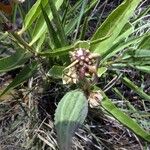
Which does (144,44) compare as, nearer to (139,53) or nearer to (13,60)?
(139,53)

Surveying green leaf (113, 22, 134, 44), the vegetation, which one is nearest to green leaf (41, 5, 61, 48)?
the vegetation

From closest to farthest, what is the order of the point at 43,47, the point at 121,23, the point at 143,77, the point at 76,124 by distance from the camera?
the point at 76,124 < the point at 121,23 < the point at 43,47 < the point at 143,77

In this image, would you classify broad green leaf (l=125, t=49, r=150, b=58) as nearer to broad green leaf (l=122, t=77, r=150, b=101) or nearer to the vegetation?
the vegetation

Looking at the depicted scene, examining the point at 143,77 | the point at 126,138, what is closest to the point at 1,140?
the point at 126,138

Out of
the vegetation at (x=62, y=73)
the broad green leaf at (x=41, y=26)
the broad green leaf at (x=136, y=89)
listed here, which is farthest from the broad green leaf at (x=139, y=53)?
the broad green leaf at (x=41, y=26)

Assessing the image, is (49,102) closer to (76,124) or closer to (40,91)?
(40,91)

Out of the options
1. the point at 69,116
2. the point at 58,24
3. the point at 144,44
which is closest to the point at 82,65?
the point at 69,116

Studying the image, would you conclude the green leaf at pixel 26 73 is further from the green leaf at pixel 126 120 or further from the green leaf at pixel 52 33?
the green leaf at pixel 126 120
